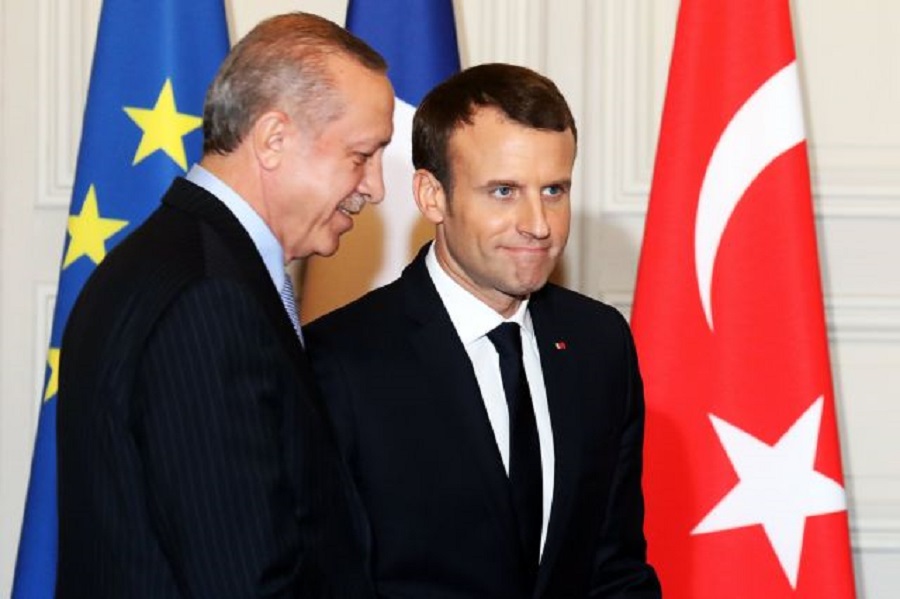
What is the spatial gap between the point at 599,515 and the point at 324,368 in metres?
0.48

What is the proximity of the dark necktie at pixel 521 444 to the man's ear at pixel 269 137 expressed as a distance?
630 millimetres

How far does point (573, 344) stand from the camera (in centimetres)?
238

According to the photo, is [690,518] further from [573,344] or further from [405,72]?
[405,72]

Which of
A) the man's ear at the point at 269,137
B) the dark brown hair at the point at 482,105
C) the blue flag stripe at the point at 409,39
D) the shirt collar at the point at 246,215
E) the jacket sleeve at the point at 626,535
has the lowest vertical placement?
the jacket sleeve at the point at 626,535

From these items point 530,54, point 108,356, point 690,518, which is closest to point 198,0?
point 530,54

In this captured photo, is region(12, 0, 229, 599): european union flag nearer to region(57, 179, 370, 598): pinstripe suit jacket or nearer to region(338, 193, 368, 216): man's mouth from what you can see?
region(338, 193, 368, 216): man's mouth

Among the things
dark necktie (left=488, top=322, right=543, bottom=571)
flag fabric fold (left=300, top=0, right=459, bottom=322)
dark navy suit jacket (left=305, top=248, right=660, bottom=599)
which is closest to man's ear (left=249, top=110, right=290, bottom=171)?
dark navy suit jacket (left=305, top=248, right=660, bottom=599)

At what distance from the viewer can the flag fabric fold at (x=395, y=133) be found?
3336mm

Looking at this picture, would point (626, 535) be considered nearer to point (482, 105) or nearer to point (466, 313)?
point (466, 313)

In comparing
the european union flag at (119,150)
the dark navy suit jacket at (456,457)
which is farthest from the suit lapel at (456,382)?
the european union flag at (119,150)

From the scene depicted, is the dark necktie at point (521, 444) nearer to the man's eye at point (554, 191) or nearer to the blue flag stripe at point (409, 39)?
the man's eye at point (554, 191)

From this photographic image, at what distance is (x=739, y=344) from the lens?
315cm

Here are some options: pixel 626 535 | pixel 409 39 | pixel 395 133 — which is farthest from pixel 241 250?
pixel 409 39

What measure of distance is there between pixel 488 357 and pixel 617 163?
153 centimetres
